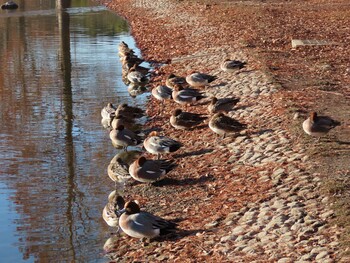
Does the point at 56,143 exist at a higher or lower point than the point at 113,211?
lower

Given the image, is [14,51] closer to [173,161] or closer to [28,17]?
[28,17]

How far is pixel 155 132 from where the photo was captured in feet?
43.9

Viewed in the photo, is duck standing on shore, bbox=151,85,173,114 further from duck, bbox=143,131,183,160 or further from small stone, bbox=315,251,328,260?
small stone, bbox=315,251,328,260

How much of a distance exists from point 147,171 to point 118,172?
2.15 feet

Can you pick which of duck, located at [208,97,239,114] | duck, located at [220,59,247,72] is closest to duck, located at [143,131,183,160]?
duck, located at [208,97,239,114]

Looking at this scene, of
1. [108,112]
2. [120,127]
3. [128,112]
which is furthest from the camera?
[108,112]

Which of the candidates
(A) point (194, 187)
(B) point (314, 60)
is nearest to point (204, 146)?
(A) point (194, 187)

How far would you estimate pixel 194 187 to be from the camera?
36.5ft

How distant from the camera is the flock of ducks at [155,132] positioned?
30.6ft

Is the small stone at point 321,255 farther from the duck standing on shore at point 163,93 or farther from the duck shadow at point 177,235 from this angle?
→ the duck standing on shore at point 163,93

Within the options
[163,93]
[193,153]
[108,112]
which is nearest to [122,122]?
[108,112]

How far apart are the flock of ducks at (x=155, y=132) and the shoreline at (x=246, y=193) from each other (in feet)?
0.76

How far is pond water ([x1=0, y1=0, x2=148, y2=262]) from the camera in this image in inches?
390

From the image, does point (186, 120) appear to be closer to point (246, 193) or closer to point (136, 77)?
point (246, 193)
